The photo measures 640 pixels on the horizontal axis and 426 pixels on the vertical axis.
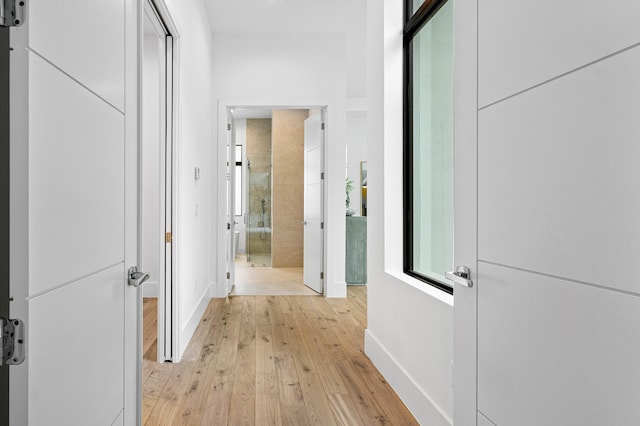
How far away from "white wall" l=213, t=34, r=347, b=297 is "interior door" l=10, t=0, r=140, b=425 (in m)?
3.10

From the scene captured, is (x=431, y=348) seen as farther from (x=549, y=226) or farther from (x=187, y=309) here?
(x=187, y=309)

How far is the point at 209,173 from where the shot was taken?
4.21 metres

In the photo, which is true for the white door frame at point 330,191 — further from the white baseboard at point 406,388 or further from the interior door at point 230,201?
the white baseboard at point 406,388

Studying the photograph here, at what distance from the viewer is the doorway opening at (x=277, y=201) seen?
4652 millimetres

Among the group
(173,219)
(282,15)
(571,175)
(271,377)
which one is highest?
(282,15)

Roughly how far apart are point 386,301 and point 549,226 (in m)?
1.65

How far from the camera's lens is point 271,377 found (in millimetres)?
2348

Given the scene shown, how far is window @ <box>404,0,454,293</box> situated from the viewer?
181 cm

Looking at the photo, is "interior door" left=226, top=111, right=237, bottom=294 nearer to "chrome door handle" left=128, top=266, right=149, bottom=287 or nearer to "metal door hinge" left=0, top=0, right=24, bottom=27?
"chrome door handle" left=128, top=266, right=149, bottom=287

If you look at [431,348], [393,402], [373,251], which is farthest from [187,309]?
[431,348]

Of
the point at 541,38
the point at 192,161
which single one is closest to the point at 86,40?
the point at 541,38

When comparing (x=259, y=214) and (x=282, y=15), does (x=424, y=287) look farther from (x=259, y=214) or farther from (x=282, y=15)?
(x=259, y=214)

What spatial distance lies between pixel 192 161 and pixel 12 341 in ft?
8.58

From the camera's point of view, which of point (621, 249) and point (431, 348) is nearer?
point (621, 249)
